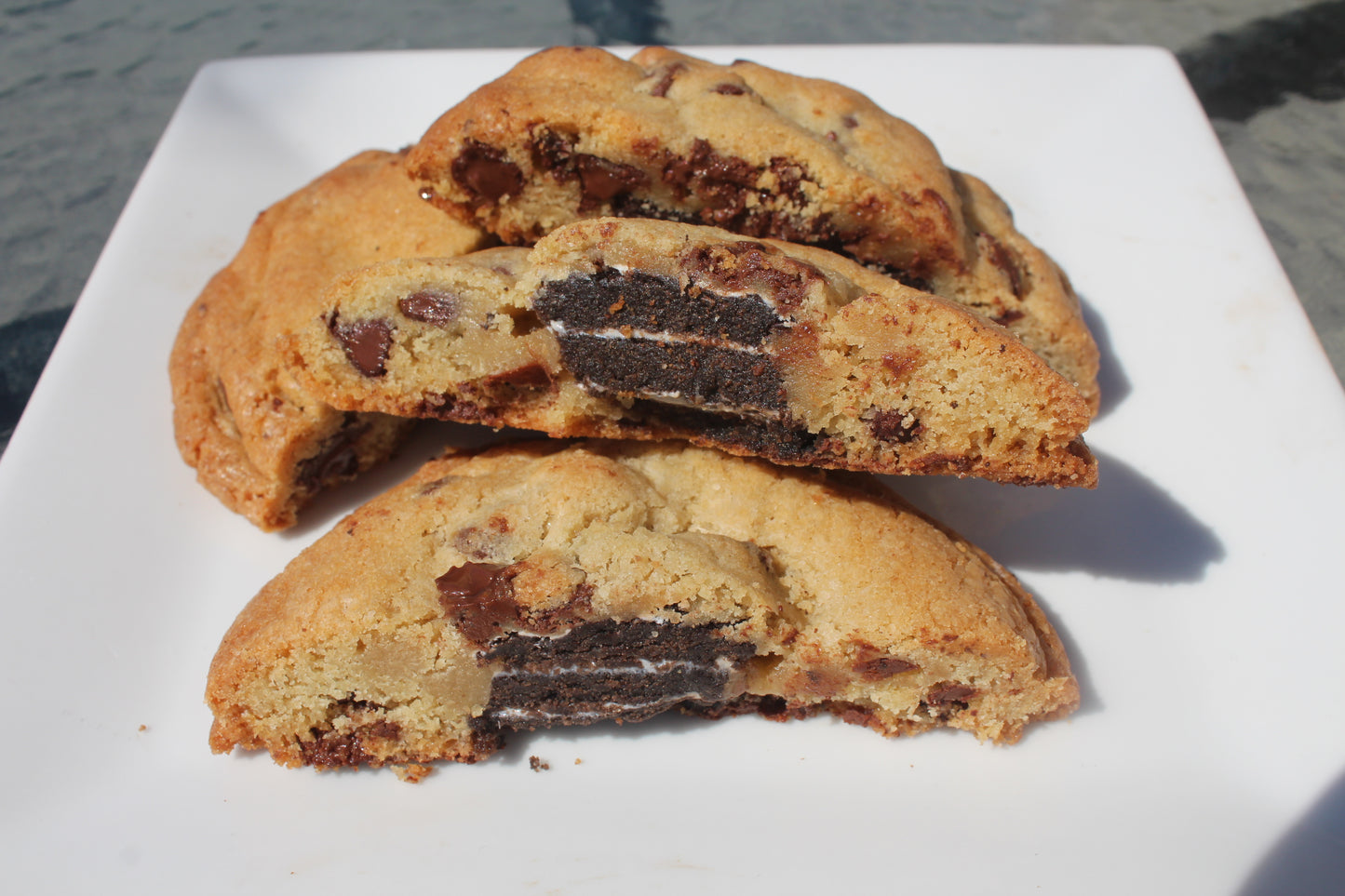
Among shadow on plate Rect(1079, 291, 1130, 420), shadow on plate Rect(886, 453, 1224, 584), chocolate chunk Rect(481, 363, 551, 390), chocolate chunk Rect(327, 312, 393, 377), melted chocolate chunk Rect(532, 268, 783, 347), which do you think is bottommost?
shadow on plate Rect(886, 453, 1224, 584)

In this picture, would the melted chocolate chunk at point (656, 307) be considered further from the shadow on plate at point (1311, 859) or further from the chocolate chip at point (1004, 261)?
the shadow on plate at point (1311, 859)

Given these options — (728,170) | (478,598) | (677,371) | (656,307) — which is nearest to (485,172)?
(728,170)

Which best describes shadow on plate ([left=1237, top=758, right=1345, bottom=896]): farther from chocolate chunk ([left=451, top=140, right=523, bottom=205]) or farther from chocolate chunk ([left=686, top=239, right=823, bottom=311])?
chocolate chunk ([left=451, top=140, right=523, bottom=205])

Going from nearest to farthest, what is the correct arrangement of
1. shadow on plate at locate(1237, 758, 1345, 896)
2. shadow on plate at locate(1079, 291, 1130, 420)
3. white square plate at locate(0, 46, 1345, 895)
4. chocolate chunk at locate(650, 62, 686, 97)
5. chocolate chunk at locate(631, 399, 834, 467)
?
shadow on plate at locate(1237, 758, 1345, 896) → white square plate at locate(0, 46, 1345, 895) → chocolate chunk at locate(631, 399, 834, 467) → chocolate chunk at locate(650, 62, 686, 97) → shadow on plate at locate(1079, 291, 1130, 420)

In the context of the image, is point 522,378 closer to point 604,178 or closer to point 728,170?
point 604,178

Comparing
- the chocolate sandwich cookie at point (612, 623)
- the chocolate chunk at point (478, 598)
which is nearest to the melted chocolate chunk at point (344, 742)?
the chocolate sandwich cookie at point (612, 623)

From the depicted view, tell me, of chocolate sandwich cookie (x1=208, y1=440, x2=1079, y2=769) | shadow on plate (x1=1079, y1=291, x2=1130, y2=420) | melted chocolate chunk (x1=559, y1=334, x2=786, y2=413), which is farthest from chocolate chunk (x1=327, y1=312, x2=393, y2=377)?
shadow on plate (x1=1079, y1=291, x2=1130, y2=420)
